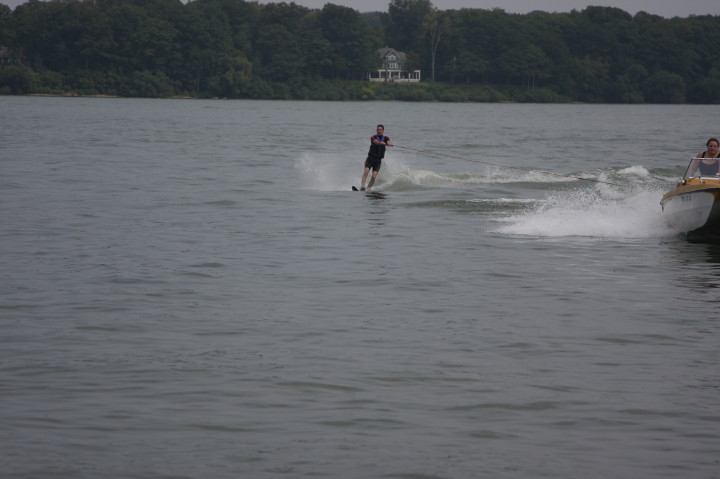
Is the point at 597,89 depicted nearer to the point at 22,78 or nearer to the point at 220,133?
the point at 22,78

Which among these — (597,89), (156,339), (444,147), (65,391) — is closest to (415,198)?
(156,339)

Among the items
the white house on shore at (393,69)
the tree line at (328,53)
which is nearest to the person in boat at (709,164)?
the tree line at (328,53)

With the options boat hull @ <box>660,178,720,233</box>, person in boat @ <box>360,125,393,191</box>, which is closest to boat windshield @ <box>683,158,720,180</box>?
boat hull @ <box>660,178,720,233</box>

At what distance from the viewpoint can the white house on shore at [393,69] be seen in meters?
185

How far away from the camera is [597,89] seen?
175 m

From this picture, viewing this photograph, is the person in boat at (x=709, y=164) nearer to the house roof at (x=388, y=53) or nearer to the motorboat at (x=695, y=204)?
the motorboat at (x=695, y=204)

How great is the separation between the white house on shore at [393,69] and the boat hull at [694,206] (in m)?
167

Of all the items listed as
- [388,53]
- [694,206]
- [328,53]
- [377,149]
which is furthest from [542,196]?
[388,53]

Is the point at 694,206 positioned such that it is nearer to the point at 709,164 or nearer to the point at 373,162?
the point at 709,164

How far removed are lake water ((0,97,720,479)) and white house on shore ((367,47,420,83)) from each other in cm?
16305

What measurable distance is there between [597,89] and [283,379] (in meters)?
173

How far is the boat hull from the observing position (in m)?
17.5

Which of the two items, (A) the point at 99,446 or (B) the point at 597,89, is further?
(B) the point at 597,89

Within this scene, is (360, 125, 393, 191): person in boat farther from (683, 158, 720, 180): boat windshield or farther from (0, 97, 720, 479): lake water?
(683, 158, 720, 180): boat windshield
